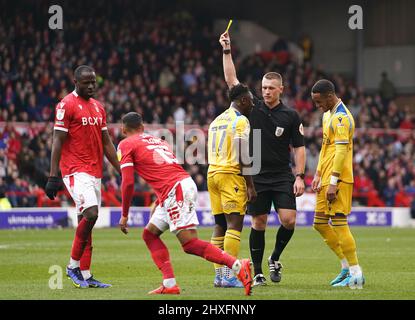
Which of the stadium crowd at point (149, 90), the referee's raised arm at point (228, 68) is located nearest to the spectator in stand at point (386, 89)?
the stadium crowd at point (149, 90)

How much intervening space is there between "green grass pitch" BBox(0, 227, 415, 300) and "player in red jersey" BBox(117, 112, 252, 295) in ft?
1.20

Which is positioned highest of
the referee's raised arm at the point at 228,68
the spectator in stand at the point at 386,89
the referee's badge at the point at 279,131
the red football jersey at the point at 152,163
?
the spectator in stand at the point at 386,89

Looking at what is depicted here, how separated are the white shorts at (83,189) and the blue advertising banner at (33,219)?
Result: 575 inches

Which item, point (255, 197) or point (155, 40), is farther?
point (155, 40)

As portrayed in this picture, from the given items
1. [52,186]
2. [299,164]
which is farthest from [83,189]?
[299,164]

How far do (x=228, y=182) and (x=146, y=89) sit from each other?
22.6 metres

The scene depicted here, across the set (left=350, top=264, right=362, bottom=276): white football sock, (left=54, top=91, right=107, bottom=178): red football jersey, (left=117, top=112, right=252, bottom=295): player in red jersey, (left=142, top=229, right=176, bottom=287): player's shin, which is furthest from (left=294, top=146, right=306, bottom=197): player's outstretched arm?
(left=54, top=91, right=107, bottom=178): red football jersey

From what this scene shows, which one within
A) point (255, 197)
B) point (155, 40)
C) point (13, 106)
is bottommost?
point (255, 197)

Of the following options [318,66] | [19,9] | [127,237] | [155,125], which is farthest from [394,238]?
[318,66]

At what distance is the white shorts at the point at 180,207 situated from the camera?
426 inches

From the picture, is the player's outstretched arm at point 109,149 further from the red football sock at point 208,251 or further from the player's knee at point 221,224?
the red football sock at point 208,251

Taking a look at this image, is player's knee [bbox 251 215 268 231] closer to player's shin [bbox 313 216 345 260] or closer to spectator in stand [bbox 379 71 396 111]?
player's shin [bbox 313 216 345 260]

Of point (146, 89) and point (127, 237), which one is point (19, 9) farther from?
point (127, 237)
